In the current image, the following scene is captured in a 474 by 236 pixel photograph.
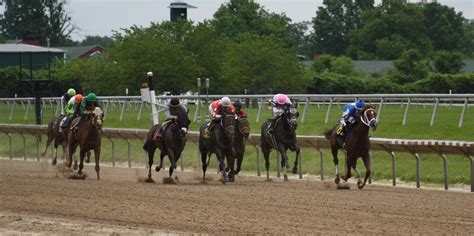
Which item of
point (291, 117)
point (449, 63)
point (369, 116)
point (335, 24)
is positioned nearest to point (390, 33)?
point (335, 24)

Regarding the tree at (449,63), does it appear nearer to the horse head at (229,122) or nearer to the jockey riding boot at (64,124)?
the jockey riding boot at (64,124)

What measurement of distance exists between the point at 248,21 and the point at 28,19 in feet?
98.9

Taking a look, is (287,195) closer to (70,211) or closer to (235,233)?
(70,211)

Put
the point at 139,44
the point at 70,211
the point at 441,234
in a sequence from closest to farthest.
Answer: the point at 441,234 → the point at 70,211 → the point at 139,44

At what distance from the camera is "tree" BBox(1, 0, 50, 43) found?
115 m

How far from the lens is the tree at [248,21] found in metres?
92.6

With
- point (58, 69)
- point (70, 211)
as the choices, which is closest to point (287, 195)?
point (70, 211)

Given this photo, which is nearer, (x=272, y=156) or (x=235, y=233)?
(x=235, y=233)

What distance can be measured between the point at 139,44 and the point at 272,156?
97.1 feet

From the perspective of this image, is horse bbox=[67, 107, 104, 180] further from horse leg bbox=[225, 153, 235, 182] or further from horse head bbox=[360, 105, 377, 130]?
horse head bbox=[360, 105, 377, 130]

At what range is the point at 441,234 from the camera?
11.2 metres

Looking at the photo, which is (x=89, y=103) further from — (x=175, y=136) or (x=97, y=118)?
(x=175, y=136)

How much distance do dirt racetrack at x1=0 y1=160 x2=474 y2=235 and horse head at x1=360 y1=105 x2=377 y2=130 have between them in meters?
1.10

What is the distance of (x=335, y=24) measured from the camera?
11938cm
